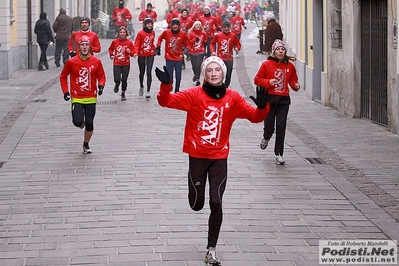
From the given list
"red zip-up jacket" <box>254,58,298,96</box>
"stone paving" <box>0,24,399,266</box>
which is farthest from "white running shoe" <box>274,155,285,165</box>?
"red zip-up jacket" <box>254,58,298,96</box>

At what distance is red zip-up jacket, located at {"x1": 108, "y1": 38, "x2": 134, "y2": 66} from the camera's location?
17.9m

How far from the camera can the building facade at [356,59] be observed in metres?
14.1

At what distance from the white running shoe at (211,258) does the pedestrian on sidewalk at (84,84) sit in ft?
18.2

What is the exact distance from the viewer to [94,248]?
7.35 metres

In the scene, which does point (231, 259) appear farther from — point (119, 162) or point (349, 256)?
point (119, 162)

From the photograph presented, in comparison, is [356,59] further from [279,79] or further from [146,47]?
[279,79]

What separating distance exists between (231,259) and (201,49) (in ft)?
44.6

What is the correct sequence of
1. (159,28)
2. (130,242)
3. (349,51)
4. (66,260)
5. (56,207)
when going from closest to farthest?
(66,260) < (130,242) < (56,207) < (349,51) < (159,28)

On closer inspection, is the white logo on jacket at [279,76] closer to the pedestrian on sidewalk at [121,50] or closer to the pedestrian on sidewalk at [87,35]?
the pedestrian on sidewalk at [87,35]

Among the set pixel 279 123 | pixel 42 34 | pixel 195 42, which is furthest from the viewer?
pixel 42 34

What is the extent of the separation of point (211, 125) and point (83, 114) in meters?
5.54

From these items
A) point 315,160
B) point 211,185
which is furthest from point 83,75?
point 211,185

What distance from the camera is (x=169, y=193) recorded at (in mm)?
9531

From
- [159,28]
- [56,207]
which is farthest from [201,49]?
[159,28]
